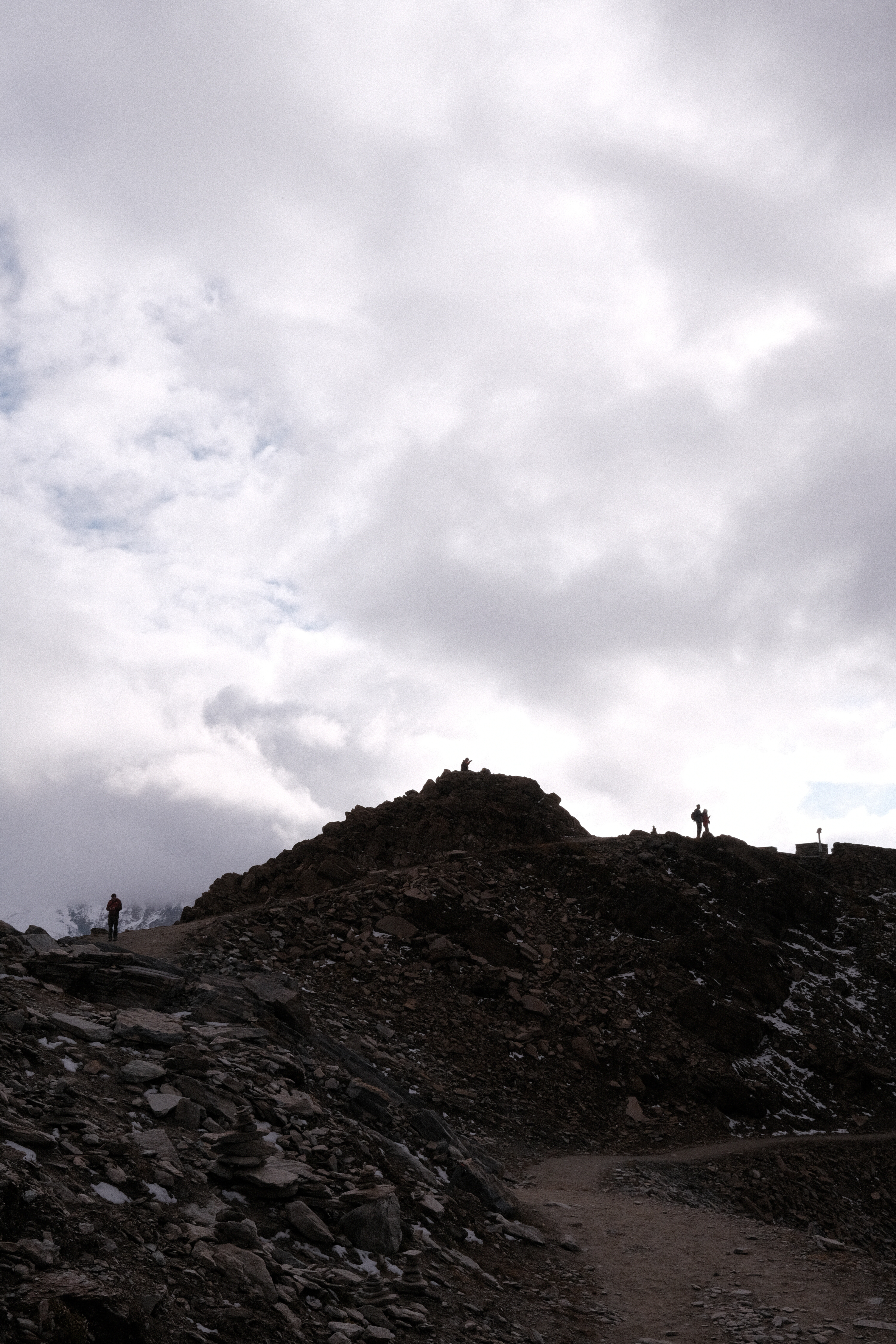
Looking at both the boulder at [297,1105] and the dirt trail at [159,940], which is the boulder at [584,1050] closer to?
the dirt trail at [159,940]

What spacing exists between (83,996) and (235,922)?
36.6 feet

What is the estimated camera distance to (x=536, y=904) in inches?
1125

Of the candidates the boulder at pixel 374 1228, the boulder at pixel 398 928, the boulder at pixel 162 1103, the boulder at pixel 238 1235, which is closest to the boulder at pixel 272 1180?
the boulder at pixel 374 1228

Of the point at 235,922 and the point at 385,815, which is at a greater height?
the point at 385,815

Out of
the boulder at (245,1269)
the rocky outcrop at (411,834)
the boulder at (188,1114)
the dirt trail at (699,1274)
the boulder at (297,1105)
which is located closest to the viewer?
the boulder at (245,1269)

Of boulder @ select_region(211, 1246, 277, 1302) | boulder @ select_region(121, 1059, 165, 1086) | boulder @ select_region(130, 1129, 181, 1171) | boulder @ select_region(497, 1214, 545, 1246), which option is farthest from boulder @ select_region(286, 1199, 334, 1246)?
boulder @ select_region(497, 1214, 545, 1246)

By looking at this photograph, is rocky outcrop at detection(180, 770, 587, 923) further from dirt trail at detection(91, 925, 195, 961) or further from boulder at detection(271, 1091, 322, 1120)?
boulder at detection(271, 1091, 322, 1120)

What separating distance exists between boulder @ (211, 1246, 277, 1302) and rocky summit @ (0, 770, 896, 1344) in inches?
1.8

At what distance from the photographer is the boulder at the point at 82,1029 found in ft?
37.1

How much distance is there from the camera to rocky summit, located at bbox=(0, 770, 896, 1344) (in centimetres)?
787

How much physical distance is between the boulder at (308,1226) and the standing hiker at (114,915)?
17665mm

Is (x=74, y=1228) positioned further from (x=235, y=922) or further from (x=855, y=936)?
(x=855, y=936)

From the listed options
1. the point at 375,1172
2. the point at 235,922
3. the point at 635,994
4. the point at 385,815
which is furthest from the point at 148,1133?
the point at 385,815

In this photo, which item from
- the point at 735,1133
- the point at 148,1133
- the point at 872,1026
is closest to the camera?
the point at 148,1133
